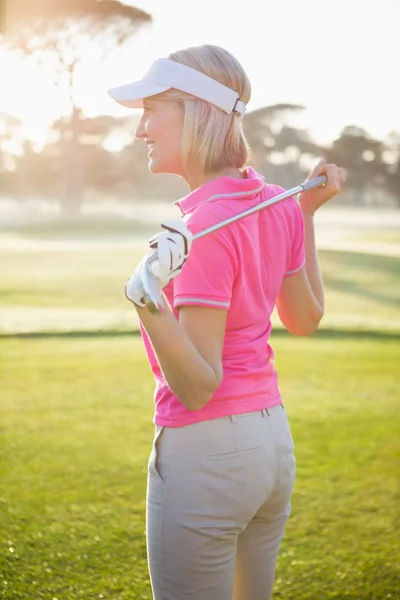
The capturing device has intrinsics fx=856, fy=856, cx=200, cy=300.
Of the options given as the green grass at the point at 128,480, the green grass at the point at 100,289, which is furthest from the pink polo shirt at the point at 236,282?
the green grass at the point at 100,289

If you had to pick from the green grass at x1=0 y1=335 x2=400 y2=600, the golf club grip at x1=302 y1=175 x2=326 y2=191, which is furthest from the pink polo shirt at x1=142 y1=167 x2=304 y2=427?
the green grass at x1=0 y1=335 x2=400 y2=600

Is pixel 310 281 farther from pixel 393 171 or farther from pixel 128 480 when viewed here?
pixel 393 171

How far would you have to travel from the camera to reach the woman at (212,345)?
1165mm

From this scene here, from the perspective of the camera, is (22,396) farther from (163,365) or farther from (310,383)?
(163,365)

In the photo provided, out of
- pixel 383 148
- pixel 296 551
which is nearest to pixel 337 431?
pixel 296 551

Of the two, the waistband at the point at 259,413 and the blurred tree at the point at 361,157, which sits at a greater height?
the blurred tree at the point at 361,157

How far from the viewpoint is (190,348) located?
112cm

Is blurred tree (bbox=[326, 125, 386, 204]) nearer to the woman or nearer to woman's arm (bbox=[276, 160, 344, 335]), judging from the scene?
woman's arm (bbox=[276, 160, 344, 335])

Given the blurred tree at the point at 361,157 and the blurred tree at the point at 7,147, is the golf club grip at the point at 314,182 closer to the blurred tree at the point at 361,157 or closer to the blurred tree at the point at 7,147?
the blurred tree at the point at 361,157

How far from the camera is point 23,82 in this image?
15578mm

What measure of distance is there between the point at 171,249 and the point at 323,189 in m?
0.54

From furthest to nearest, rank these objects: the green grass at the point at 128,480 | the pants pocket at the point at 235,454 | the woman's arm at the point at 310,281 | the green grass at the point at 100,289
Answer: the green grass at the point at 100,289 → the green grass at the point at 128,480 → the woman's arm at the point at 310,281 → the pants pocket at the point at 235,454

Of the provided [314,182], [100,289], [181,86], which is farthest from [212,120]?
[100,289]

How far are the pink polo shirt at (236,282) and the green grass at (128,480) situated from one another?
1.06 m
